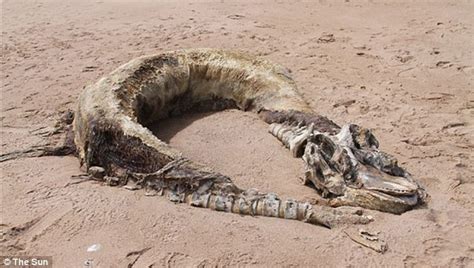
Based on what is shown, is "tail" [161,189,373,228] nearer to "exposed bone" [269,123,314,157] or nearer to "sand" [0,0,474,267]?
"sand" [0,0,474,267]

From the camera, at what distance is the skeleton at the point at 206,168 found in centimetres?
345

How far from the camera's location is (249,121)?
501cm

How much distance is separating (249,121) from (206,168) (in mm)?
1429

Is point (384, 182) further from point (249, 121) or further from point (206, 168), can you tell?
point (249, 121)

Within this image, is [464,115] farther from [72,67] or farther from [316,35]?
[72,67]

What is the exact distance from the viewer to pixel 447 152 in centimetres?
421

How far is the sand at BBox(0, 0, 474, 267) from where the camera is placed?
3076mm

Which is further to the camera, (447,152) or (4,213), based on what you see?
(447,152)

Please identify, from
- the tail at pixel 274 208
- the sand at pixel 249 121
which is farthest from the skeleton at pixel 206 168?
the sand at pixel 249 121

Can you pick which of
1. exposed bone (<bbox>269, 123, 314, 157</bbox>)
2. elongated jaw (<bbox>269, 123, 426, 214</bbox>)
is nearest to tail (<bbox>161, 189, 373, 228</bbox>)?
elongated jaw (<bbox>269, 123, 426, 214</bbox>)

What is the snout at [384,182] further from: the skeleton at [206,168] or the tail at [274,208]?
the tail at [274,208]

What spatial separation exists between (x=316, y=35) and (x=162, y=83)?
2.74 meters

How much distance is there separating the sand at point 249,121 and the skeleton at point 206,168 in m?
0.11

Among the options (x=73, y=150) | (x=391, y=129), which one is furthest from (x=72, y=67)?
(x=391, y=129)
